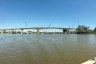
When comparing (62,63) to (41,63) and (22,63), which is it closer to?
(41,63)

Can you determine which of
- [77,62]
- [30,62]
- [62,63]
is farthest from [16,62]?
[77,62]

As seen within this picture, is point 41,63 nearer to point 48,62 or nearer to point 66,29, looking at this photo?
point 48,62

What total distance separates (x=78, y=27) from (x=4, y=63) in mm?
156746

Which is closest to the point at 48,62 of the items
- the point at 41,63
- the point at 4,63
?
the point at 41,63

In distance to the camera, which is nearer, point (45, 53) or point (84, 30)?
point (45, 53)

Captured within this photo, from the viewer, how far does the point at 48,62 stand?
1166 cm

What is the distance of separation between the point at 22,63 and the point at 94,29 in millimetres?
157521

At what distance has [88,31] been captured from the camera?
471 ft

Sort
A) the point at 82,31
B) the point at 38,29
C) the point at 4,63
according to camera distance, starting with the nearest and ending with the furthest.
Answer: the point at 4,63 < the point at 82,31 < the point at 38,29

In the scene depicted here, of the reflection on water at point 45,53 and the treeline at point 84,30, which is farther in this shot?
the treeline at point 84,30

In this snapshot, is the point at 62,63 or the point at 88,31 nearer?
the point at 62,63

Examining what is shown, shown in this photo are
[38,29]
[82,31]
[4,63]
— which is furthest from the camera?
[38,29]

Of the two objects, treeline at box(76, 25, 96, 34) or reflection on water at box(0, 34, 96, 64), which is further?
treeline at box(76, 25, 96, 34)

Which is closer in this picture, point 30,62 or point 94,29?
point 30,62
